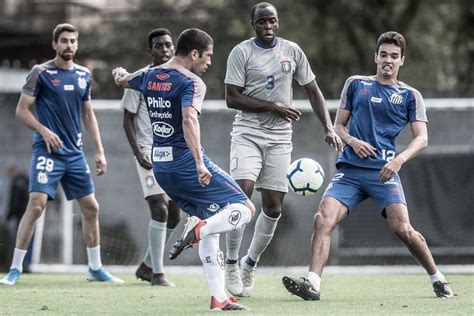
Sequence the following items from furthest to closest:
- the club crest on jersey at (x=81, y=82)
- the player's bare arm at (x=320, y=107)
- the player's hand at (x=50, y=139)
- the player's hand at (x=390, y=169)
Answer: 1. the club crest on jersey at (x=81, y=82)
2. the player's hand at (x=50, y=139)
3. the player's bare arm at (x=320, y=107)
4. the player's hand at (x=390, y=169)

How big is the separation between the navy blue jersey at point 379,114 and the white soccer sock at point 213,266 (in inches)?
69.6

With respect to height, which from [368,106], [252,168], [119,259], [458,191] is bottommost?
[119,259]

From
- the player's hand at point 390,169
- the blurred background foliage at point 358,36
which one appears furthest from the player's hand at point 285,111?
the blurred background foliage at point 358,36

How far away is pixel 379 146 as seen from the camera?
391 inches

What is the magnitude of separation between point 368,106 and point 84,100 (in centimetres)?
364

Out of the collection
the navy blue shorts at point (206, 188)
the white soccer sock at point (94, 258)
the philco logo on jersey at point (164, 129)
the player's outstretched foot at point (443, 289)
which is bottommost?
the white soccer sock at point (94, 258)

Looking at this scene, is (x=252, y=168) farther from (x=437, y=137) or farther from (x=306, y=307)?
(x=437, y=137)

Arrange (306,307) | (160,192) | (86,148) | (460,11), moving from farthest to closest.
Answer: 1. (460,11)
2. (86,148)
3. (160,192)
4. (306,307)

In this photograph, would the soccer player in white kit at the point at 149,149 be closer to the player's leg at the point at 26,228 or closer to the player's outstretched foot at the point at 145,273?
the player's outstretched foot at the point at 145,273

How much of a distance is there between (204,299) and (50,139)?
8.60 ft

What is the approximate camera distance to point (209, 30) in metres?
31.9

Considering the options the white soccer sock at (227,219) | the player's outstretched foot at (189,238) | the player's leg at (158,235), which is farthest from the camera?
the player's leg at (158,235)

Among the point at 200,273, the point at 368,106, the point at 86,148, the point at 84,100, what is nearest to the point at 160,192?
the point at 84,100

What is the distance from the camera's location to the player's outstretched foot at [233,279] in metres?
10.2
